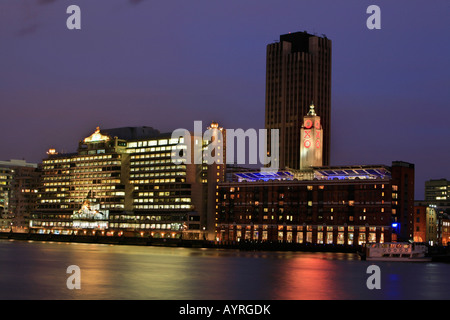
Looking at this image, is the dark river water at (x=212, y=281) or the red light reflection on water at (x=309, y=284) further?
the red light reflection on water at (x=309, y=284)

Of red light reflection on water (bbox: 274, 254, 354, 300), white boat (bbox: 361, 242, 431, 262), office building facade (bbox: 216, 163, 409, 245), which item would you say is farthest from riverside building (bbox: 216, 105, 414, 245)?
red light reflection on water (bbox: 274, 254, 354, 300)

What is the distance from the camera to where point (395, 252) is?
13500cm

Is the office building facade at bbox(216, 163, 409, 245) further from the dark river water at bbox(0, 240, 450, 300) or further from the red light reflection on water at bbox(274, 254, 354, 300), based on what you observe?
the red light reflection on water at bbox(274, 254, 354, 300)

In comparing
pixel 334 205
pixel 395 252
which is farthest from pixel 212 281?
pixel 334 205

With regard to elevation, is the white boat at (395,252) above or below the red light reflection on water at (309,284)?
below

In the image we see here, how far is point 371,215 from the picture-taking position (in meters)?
177

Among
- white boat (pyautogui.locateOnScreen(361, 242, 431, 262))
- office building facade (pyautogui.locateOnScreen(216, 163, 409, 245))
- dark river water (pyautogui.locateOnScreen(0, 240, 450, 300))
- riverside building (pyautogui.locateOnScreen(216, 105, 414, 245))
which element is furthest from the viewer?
riverside building (pyautogui.locateOnScreen(216, 105, 414, 245))

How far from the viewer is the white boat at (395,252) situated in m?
135

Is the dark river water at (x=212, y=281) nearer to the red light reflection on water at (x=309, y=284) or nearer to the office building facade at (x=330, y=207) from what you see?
the red light reflection on water at (x=309, y=284)

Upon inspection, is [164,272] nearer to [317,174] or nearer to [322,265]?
[322,265]

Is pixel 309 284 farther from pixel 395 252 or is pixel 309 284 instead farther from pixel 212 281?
pixel 395 252

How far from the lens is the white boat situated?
135 metres

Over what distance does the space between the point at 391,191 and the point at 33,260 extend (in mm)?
92093

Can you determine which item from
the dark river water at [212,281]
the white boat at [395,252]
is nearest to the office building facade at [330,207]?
the white boat at [395,252]
